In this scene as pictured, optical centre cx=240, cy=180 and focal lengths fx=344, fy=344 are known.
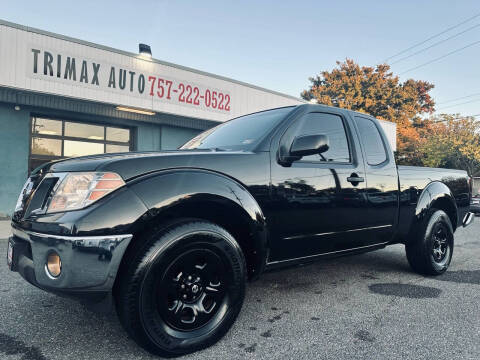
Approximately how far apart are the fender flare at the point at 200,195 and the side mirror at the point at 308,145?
51 cm

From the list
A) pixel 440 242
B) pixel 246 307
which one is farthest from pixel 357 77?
pixel 246 307

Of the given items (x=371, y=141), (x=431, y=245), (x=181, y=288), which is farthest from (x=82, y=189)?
(x=431, y=245)

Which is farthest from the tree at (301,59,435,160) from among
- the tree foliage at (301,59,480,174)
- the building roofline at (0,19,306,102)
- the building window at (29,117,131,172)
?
the building window at (29,117,131,172)

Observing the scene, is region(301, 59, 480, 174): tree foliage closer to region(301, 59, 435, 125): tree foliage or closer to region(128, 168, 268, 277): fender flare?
region(301, 59, 435, 125): tree foliage

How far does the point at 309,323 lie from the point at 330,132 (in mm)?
1646

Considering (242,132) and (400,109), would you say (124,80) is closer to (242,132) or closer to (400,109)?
(242,132)

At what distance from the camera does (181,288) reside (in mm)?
2064

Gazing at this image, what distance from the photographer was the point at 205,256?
7.02 ft

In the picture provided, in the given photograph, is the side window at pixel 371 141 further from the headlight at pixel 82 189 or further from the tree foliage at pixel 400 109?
the tree foliage at pixel 400 109

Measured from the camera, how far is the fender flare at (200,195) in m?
1.94

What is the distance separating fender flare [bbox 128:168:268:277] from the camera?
1.94m

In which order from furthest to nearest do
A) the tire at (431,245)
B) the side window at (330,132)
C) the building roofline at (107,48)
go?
the building roofline at (107,48), the tire at (431,245), the side window at (330,132)

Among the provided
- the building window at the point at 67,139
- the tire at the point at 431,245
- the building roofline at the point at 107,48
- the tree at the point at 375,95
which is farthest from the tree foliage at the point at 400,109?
the tire at the point at 431,245

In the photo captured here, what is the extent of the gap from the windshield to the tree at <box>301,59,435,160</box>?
2763 cm
